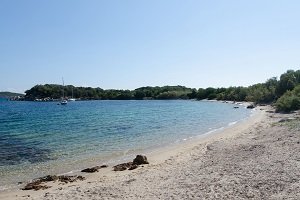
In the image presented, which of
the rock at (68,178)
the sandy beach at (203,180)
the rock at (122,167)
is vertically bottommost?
the rock at (68,178)

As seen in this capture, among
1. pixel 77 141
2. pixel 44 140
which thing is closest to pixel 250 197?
pixel 77 141

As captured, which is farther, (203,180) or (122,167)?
(122,167)

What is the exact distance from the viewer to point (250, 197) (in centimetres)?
1305

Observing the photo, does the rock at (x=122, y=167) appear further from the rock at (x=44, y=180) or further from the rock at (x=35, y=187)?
the rock at (x=35, y=187)

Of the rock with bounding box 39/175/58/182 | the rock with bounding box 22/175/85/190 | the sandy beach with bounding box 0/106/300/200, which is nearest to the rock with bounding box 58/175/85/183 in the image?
the rock with bounding box 22/175/85/190

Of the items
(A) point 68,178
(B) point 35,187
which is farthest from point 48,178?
(B) point 35,187

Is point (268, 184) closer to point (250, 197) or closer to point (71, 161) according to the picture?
point (250, 197)

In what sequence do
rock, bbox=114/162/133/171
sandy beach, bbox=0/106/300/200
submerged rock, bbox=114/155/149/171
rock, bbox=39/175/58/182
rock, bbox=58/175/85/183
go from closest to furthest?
sandy beach, bbox=0/106/300/200 → rock, bbox=58/175/85/183 → rock, bbox=39/175/58/182 → rock, bbox=114/162/133/171 → submerged rock, bbox=114/155/149/171

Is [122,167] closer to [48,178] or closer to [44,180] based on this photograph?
[48,178]

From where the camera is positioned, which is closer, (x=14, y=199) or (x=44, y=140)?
(x=14, y=199)

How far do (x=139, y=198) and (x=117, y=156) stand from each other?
13932 millimetres

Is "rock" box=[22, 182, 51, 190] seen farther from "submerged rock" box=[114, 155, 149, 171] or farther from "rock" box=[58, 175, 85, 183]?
"submerged rock" box=[114, 155, 149, 171]

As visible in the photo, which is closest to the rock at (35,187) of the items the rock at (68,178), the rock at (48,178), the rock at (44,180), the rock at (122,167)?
the rock at (44,180)

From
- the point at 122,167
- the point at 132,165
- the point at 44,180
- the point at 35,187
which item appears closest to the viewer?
the point at 35,187
